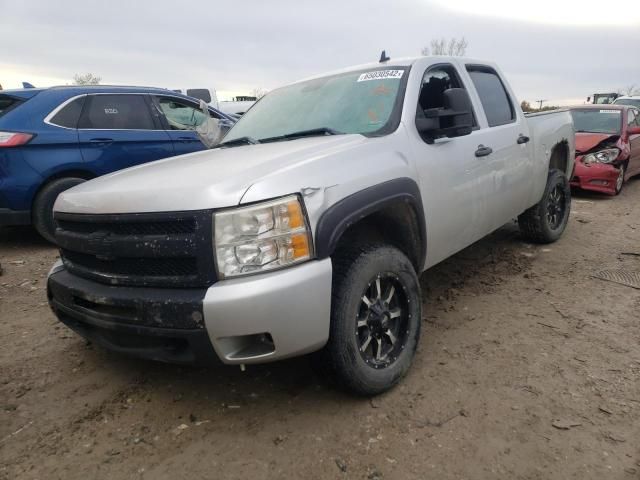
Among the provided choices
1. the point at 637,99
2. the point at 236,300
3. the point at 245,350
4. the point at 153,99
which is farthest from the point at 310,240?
the point at 637,99

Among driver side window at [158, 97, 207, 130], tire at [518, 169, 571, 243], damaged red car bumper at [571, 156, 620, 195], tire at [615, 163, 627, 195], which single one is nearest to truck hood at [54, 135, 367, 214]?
→ tire at [518, 169, 571, 243]

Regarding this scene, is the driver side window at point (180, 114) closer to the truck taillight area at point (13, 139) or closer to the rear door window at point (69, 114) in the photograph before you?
the rear door window at point (69, 114)

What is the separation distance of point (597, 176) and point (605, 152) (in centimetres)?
43

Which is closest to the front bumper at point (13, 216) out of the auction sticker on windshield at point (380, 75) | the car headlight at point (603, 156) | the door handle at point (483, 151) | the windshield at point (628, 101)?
the auction sticker on windshield at point (380, 75)

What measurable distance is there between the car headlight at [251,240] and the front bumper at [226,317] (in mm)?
56

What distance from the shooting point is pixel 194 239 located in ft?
6.72

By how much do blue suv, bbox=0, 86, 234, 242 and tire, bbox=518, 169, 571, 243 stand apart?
4.27 meters

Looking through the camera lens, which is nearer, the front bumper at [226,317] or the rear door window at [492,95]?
the front bumper at [226,317]

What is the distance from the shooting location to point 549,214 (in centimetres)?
520

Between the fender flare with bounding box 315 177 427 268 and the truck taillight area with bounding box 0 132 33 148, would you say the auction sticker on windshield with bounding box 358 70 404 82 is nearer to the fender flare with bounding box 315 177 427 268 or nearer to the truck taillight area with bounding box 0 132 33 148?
the fender flare with bounding box 315 177 427 268

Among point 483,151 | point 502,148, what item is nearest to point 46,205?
point 483,151

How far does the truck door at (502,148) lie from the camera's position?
3.71 m

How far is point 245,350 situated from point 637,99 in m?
17.0

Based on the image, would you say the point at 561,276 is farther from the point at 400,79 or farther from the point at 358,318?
the point at 358,318
